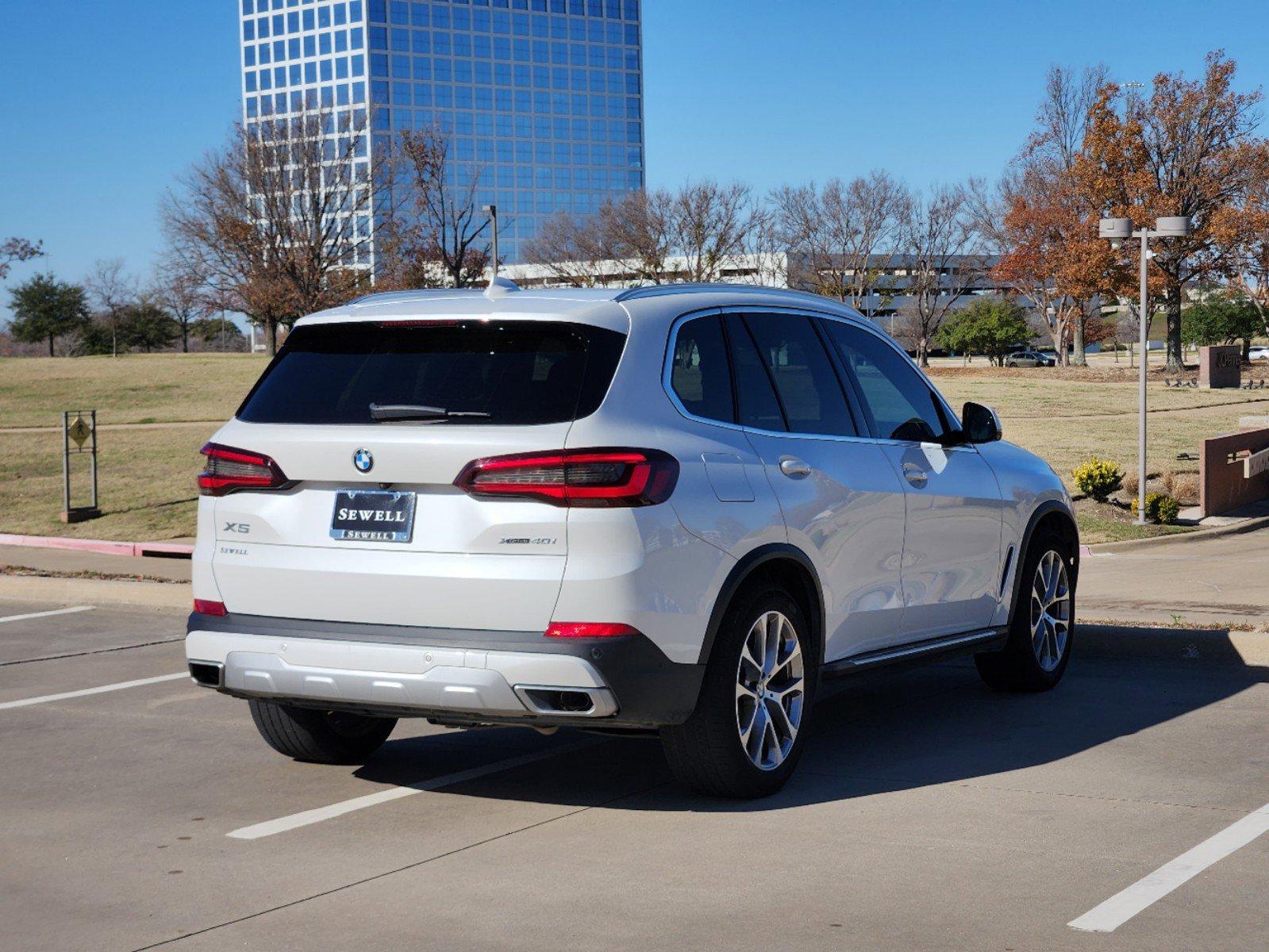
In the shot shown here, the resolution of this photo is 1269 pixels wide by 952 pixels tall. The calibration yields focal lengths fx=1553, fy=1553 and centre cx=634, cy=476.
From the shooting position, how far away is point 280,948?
14.2ft

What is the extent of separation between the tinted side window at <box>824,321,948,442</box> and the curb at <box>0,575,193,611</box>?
6.24 m

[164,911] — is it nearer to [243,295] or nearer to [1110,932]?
[1110,932]

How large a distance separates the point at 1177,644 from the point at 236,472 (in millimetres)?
5646

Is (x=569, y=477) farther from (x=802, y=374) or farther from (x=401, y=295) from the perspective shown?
(x=802, y=374)

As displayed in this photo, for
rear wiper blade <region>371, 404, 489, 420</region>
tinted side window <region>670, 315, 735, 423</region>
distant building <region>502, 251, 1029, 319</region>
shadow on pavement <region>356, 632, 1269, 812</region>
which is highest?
distant building <region>502, 251, 1029, 319</region>

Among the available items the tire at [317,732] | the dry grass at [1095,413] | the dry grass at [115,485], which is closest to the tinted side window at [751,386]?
the tire at [317,732]

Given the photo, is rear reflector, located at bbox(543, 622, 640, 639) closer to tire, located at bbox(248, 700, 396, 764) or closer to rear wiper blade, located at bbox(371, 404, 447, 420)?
rear wiper blade, located at bbox(371, 404, 447, 420)

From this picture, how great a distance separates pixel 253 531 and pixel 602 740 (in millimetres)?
2223

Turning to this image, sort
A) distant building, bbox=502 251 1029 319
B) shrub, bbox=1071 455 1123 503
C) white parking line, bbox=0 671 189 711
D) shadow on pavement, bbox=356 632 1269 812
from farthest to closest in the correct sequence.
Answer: distant building, bbox=502 251 1029 319 → shrub, bbox=1071 455 1123 503 → white parking line, bbox=0 671 189 711 → shadow on pavement, bbox=356 632 1269 812

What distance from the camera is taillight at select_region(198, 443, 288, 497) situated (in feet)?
18.7

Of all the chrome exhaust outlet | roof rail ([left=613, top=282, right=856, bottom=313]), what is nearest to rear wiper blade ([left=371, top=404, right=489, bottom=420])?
roof rail ([left=613, top=282, right=856, bottom=313])

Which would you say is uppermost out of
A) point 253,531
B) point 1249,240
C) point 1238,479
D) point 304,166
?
point 304,166

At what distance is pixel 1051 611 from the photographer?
8281mm

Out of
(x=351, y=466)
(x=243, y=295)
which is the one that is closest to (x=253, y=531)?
(x=351, y=466)
